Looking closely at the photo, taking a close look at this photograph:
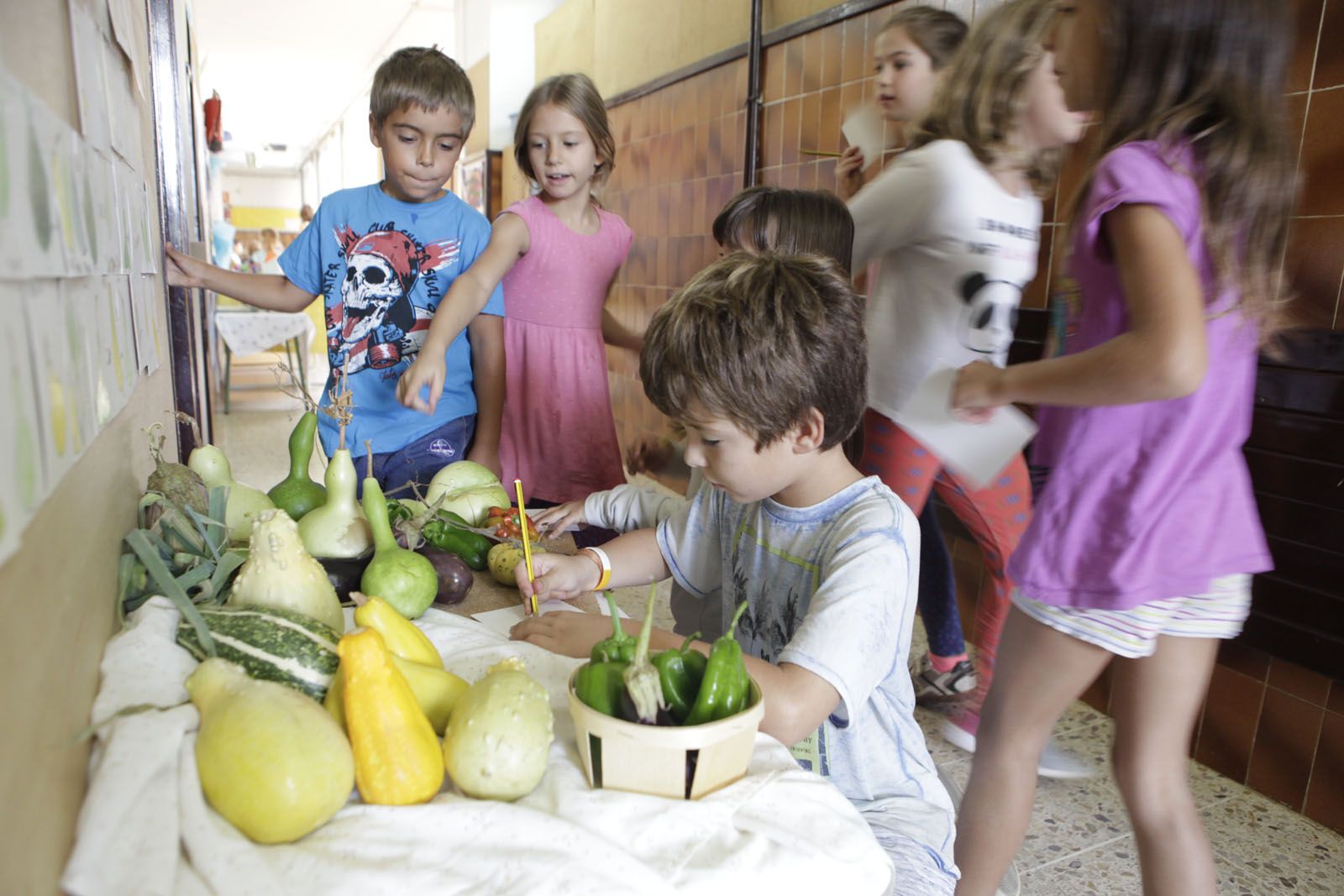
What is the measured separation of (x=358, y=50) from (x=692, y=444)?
9.94 m

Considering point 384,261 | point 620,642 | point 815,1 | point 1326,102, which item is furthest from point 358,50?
point 620,642

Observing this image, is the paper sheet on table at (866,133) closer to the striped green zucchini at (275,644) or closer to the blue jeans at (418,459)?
the blue jeans at (418,459)

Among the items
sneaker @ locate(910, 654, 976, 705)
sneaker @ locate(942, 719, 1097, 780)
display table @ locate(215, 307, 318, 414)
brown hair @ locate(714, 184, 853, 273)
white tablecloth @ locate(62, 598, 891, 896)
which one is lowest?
sneaker @ locate(942, 719, 1097, 780)

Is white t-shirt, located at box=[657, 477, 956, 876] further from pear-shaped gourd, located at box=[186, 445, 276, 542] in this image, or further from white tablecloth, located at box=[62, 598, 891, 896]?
pear-shaped gourd, located at box=[186, 445, 276, 542]

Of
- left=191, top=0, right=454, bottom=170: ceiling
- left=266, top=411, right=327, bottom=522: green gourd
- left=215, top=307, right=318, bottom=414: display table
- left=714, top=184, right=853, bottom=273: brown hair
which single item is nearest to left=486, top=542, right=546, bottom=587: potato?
left=266, top=411, right=327, bottom=522: green gourd

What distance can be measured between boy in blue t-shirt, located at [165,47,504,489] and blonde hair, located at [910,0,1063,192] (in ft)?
2.97

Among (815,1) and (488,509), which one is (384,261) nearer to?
(488,509)

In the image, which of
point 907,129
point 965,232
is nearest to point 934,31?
point 907,129

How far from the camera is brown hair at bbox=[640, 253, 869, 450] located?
3.16ft

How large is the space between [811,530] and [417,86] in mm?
1148

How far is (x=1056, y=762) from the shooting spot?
1916mm

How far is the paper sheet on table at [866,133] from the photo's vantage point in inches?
89.0

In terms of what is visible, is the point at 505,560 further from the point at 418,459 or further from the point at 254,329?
the point at 254,329

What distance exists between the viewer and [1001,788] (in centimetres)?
119
